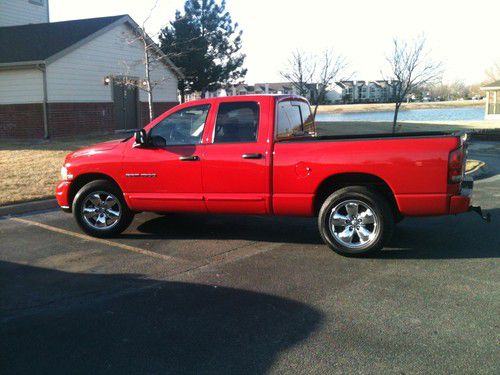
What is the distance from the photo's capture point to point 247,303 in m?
4.43

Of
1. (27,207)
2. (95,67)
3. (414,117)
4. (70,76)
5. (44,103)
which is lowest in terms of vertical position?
(27,207)

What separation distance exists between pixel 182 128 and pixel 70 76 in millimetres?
14480

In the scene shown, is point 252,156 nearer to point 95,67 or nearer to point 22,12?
point 95,67

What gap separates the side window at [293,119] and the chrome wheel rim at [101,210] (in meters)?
2.49

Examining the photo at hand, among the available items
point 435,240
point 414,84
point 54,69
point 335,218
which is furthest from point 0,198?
point 414,84

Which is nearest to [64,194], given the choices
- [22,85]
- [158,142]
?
[158,142]

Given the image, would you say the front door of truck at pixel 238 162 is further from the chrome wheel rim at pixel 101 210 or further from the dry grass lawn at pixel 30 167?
the dry grass lawn at pixel 30 167

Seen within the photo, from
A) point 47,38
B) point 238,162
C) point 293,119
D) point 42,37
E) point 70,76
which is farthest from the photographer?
point 42,37

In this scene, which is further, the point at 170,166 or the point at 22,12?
the point at 22,12

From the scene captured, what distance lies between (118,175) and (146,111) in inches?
698

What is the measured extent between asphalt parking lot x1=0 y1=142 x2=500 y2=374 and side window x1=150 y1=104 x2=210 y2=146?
1348 mm

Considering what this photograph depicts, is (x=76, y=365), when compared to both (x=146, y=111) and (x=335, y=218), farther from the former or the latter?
(x=146, y=111)

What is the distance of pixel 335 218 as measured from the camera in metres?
5.75

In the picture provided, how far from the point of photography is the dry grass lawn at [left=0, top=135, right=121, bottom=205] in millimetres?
9328
